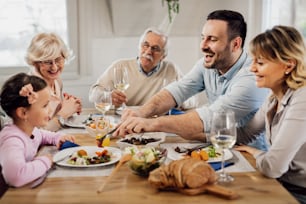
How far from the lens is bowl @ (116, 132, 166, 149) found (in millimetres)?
1807

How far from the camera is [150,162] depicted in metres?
1.47

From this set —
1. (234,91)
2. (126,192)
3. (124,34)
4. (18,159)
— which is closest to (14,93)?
(18,159)

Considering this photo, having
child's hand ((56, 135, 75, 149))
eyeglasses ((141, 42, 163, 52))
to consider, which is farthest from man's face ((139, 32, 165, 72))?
child's hand ((56, 135, 75, 149))

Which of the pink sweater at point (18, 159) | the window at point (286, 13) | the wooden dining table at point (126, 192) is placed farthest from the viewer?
the window at point (286, 13)

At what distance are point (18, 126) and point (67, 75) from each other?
212 centimetres

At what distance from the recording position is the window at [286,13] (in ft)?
10.6

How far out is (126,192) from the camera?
138 cm

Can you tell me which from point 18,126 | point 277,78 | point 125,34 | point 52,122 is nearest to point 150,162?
point 18,126

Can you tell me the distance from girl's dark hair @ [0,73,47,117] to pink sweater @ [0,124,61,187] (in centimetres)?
7

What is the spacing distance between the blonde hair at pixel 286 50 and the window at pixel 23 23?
7.30 feet

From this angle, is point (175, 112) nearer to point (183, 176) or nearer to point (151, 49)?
point (151, 49)

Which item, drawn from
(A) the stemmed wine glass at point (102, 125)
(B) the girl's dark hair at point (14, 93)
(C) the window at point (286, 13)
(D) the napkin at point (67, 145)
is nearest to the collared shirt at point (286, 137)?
(A) the stemmed wine glass at point (102, 125)

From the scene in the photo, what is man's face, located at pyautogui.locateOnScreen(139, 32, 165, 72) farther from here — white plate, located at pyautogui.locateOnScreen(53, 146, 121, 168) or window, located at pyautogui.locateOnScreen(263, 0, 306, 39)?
white plate, located at pyautogui.locateOnScreen(53, 146, 121, 168)

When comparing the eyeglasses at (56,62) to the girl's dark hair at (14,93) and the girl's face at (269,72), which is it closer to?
the girl's dark hair at (14,93)
